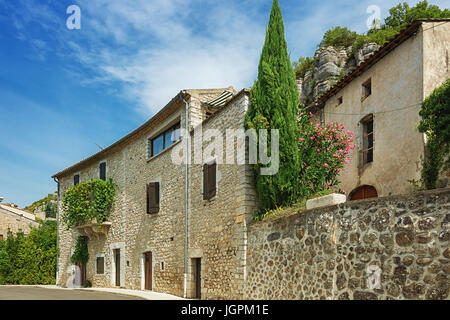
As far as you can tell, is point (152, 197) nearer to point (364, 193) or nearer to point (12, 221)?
point (364, 193)

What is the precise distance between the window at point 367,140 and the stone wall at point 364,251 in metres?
6.24

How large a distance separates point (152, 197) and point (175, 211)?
1.73 metres

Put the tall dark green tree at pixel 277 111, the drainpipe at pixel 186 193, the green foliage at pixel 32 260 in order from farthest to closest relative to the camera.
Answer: the green foliage at pixel 32 260, the drainpipe at pixel 186 193, the tall dark green tree at pixel 277 111

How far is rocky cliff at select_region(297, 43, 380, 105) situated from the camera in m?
24.6

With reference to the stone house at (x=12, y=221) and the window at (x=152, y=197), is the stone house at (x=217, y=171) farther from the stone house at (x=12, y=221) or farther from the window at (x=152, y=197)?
the stone house at (x=12, y=221)

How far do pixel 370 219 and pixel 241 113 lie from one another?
5.54 meters

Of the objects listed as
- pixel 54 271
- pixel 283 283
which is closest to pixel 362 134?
pixel 283 283

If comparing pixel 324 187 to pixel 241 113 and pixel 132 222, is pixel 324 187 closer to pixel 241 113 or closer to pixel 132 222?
pixel 241 113

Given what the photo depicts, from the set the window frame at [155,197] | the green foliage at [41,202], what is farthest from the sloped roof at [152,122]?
the green foliage at [41,202]

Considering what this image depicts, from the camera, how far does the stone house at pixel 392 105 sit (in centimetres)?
1196

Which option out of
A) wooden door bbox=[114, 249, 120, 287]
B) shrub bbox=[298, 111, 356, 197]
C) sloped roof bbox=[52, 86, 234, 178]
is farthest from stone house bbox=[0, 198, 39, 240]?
shrub bbox=[298, 111, 356, 197]

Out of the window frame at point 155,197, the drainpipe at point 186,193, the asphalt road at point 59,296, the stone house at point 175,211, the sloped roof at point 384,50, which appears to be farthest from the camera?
the window frame at point 155,197

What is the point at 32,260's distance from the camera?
25.9m

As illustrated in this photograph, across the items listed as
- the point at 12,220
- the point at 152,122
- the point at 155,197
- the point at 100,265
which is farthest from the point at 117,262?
the point at 12,220
